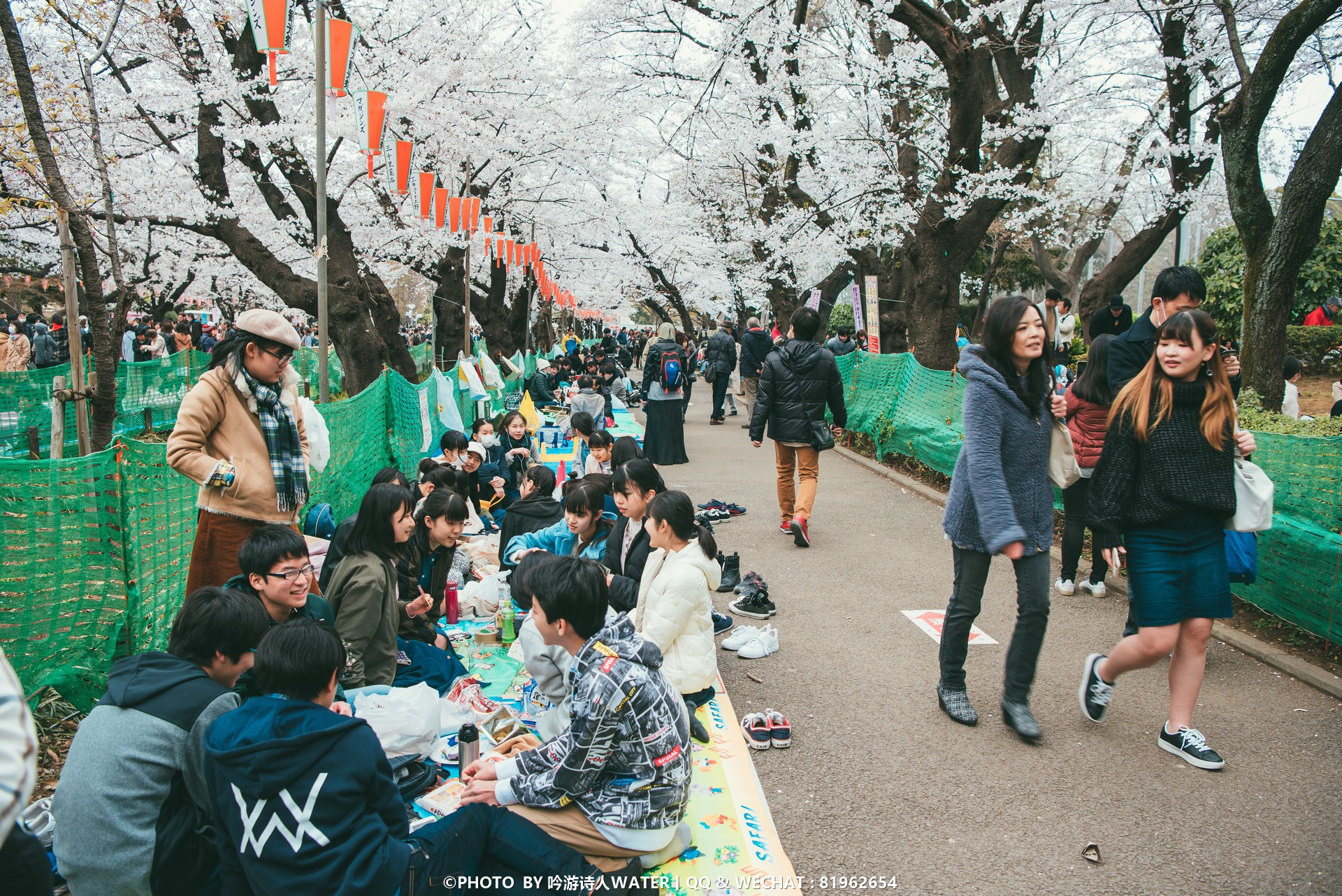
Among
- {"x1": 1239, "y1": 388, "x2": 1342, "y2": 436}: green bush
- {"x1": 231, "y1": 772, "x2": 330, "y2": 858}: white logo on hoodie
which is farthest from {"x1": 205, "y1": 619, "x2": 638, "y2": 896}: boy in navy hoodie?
{"x1": 1239, "y1": 388, "x2": 1342, "y2": 436}: green bush

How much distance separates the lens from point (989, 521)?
11.8 feet

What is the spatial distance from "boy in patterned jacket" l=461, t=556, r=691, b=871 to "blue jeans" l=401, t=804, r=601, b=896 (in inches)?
4.5

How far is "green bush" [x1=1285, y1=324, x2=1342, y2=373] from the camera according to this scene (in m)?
15.9

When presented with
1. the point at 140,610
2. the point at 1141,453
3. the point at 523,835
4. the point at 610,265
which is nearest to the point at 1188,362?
the point at 1141,453

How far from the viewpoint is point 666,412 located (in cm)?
1196

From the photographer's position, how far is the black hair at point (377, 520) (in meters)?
3.95

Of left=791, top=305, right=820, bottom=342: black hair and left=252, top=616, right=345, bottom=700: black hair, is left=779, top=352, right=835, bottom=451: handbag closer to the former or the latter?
left=791, top=305, right=820, bottom=342: black hair

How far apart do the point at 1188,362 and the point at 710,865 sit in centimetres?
269

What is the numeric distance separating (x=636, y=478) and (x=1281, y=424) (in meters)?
5.30

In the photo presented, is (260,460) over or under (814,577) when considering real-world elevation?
over

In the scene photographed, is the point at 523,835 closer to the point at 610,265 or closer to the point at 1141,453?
the point at 1141,453

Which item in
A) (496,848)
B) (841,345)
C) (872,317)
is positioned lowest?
(496,848)

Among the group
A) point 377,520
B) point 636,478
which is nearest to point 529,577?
point 377,520

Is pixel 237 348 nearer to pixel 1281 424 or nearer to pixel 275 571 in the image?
pixel 275 571
